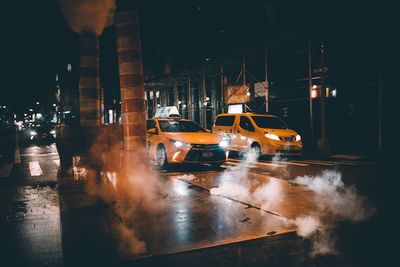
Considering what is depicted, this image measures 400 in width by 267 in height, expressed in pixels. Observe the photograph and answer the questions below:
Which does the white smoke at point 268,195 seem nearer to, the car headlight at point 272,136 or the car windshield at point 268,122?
the car headlight at point 272,136

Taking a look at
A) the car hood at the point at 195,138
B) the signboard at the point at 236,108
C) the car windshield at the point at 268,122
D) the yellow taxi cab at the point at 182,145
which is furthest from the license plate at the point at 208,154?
the signboard at the point at 236,108

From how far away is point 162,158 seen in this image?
38.4 ft

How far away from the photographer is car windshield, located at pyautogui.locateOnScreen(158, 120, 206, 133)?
12.4 metres

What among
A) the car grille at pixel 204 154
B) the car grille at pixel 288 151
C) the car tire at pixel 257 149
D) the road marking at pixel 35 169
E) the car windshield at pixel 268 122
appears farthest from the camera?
the car windshield at pixel 268 122

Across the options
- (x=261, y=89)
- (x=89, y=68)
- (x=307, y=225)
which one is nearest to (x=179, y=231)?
(x=307, y=225)

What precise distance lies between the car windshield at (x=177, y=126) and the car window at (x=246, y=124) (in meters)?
2.80

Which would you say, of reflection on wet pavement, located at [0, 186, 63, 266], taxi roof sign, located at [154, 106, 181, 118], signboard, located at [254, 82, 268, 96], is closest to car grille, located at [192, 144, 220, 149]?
reflection on wet pavement, located at [0, 186, 63, 266]

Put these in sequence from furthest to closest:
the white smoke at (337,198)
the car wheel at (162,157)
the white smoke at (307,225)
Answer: the car wheel at (162,157) < the white smoke at (337,198) < the white smoke at (307,225)

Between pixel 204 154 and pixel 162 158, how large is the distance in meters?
1.52

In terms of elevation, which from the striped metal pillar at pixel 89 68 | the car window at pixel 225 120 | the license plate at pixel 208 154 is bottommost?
the license plate at pixel 208 154

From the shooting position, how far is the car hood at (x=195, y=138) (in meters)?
11.0

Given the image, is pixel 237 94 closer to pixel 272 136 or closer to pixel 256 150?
pixel 256 150

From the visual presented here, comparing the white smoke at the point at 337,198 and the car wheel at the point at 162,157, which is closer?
the white smoke at the point at 337,198

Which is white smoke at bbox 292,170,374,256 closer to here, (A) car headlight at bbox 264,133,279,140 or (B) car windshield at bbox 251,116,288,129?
(A) car headlight at bbox 264,133,279,140
